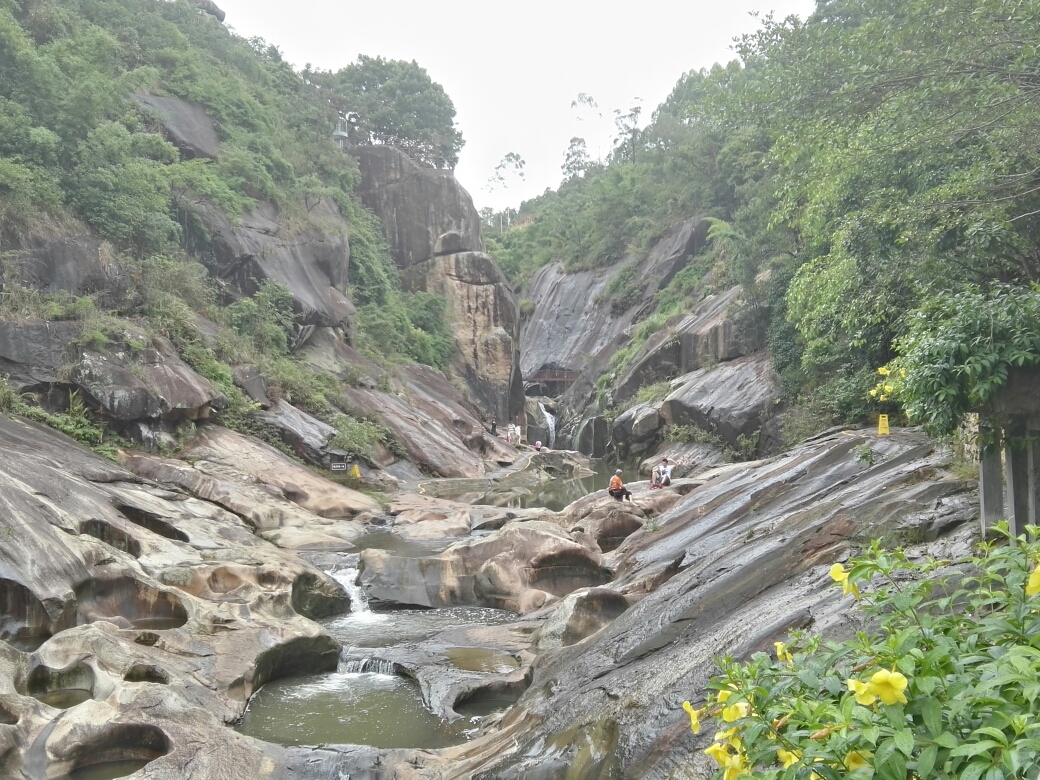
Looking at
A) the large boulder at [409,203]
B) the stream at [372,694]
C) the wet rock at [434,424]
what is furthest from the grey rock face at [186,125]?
the stream at [372,694]

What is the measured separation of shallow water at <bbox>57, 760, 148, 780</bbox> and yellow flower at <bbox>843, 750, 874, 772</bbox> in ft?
21.2

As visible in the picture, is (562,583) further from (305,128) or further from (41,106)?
(305,128)

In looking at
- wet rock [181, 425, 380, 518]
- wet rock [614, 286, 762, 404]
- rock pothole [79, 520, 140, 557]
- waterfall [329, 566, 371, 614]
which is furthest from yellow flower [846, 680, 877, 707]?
wet rock [614, 286, 762, 404]

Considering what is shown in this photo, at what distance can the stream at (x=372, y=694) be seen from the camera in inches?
322

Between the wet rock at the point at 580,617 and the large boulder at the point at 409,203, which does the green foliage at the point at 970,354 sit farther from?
the large boulder at the point at 409,203

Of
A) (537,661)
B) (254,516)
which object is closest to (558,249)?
(254,516)

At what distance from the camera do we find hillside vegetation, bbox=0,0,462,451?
20594mm

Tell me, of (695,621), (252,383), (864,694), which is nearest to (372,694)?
(695,621)

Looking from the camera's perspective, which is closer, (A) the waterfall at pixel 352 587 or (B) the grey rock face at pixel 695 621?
(B) the grey rock face at pixel 695 621

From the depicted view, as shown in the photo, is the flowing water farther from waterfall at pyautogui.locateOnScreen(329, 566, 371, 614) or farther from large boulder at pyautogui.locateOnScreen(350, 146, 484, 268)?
large boulder at pyautogui.locateOnScreen(350, 146, 484, 268)

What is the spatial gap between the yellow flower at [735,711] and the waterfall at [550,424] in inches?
1754

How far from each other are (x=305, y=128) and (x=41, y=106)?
64.3 ft

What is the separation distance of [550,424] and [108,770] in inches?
1693

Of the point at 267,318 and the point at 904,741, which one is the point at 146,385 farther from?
the point at 904,741
